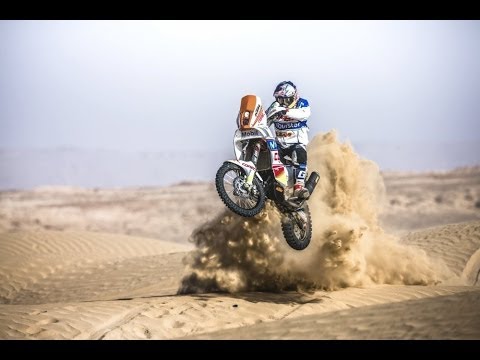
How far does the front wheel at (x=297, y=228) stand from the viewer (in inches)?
355

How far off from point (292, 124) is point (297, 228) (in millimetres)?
1432

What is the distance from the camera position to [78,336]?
29.3 ft

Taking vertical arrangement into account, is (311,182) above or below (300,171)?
below

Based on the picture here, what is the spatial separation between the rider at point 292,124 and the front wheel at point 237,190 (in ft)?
2.02

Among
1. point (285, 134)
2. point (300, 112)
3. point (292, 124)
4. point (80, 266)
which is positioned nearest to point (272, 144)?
point (285, 134)

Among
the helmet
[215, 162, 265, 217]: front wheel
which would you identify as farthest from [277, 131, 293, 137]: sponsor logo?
[215, 162, 265, 217]: front wheel

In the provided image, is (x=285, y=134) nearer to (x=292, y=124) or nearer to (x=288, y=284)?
(x=292, y=124)

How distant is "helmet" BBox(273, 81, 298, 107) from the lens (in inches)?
337

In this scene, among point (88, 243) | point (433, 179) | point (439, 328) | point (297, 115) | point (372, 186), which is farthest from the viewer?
point (433, 179)

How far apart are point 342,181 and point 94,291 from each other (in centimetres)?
666

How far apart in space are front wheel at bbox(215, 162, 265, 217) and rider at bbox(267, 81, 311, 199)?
0.62 meters

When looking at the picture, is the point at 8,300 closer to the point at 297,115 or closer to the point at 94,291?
the point at 94,291

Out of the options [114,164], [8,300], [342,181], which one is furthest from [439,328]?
[114,164]

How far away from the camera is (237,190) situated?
330 inches
